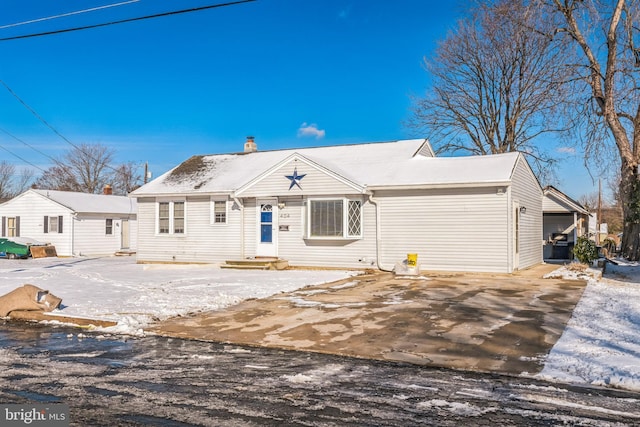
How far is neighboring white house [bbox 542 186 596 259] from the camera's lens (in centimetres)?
2289

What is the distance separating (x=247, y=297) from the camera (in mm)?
11562

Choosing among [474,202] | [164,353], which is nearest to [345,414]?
[164,353]

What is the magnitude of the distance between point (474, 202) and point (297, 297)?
7108 millimetres

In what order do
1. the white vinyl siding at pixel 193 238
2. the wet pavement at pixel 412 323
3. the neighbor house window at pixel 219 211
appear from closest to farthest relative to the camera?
the wet pavement at pixel 412 323, the white vinyl siding at pixel 193 238, the neighbor house window at pixel 219 211

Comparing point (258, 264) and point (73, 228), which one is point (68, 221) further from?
point (258, 264)

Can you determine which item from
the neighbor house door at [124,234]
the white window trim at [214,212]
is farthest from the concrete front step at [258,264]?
the neighbor house door at [124,234]

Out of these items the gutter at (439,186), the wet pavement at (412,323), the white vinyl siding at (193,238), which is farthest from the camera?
the white vinyl siding at (193,238)

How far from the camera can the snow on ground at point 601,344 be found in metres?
5.52

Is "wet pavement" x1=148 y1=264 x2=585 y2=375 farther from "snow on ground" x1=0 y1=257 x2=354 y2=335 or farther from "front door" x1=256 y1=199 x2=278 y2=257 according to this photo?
"front door" x1=256 y1=199 x2=278 y2=257

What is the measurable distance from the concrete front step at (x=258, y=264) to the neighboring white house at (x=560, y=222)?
12.8 m

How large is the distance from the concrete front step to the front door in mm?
441

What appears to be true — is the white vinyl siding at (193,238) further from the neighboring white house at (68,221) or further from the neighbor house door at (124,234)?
the neighbor house door at (124,234)

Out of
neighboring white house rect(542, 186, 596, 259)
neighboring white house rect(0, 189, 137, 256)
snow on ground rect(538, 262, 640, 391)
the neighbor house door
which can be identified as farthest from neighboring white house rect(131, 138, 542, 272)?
the neighbor house door

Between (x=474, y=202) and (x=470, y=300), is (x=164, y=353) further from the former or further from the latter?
(x=474, y=202)
